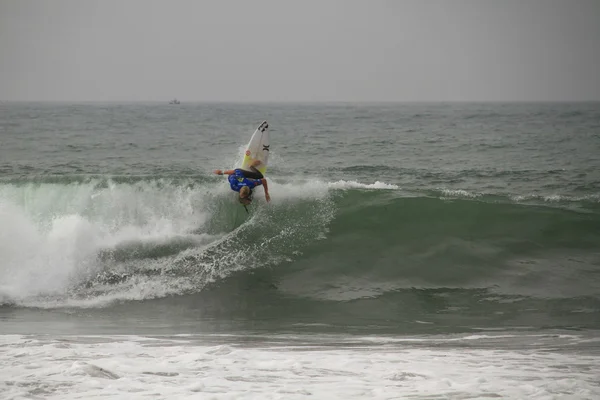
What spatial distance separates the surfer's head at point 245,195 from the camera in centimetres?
1270

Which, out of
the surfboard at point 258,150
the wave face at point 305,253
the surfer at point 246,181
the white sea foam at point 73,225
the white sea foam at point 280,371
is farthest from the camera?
A: the surfboard at point 258,150

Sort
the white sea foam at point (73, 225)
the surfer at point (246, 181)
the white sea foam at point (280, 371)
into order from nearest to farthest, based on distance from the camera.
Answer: the white sea foam at point (280, 371), the white sea foam at point (73, 225), the surfer at point (246, 181)

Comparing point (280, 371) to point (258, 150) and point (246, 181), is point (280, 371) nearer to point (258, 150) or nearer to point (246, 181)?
point (246, 181)

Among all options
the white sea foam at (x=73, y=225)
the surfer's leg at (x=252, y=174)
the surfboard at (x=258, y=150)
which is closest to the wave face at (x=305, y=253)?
the white sea foam at (x=73, y=225)

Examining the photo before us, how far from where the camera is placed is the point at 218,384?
6141mm

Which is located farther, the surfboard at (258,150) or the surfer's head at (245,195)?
the surfboard at (258,150)

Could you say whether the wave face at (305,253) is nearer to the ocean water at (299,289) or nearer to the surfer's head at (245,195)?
the ocean water at (299,289)

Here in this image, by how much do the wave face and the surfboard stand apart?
0.81m

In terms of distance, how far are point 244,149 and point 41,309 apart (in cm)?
607

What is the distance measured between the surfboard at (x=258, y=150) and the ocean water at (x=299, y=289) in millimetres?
977

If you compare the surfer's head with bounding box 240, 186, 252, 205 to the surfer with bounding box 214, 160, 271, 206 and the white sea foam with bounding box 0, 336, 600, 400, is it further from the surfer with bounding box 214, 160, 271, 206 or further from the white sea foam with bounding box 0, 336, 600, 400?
the white sea foam with bounding box 0, 336, 600, 400

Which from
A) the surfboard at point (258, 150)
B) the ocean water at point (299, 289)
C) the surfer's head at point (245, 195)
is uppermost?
the surfboard at point (258, 150)

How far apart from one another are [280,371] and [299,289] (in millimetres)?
4529

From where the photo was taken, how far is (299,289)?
36.4ft
